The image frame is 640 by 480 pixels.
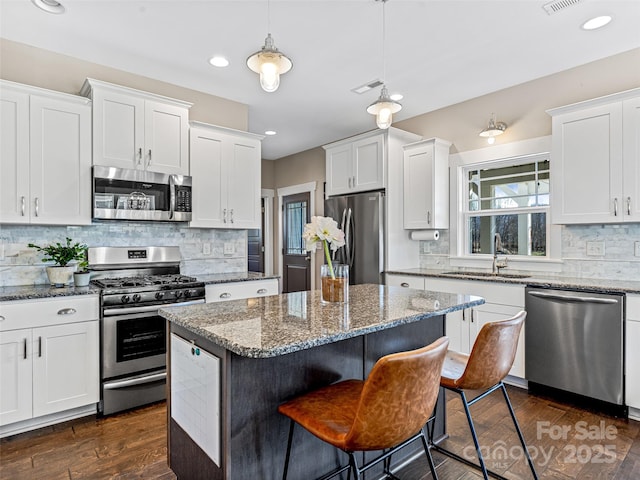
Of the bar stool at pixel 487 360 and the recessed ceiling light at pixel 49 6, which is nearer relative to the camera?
the bar stool at pixel 487 360

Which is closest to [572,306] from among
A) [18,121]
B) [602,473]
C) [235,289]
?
[602,473]

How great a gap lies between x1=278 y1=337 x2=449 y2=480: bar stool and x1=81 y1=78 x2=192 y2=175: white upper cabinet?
2587 millimetres

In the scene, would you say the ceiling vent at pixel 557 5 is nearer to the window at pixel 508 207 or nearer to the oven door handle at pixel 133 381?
the window at pixel 508 207

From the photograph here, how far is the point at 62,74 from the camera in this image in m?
3.09

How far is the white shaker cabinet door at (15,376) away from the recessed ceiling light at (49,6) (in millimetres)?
2081

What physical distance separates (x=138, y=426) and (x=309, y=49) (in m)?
3.04

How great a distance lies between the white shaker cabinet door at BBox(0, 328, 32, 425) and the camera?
7.61 ft

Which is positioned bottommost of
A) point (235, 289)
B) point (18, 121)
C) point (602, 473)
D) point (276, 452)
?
point (602, 473)

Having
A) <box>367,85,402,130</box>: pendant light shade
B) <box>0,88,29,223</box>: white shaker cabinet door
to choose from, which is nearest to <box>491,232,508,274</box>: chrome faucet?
<box>367,85,402,130</box>: pendant light shade

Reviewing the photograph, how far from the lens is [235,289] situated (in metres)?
3.42

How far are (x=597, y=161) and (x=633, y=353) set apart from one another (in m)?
1.45

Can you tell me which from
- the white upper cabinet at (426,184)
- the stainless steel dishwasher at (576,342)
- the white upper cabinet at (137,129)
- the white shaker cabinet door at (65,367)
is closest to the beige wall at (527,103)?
the white upper cabinet at (426,184)

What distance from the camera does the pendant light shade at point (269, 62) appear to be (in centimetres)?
183

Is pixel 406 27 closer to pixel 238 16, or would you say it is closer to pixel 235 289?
pixel 238 16
